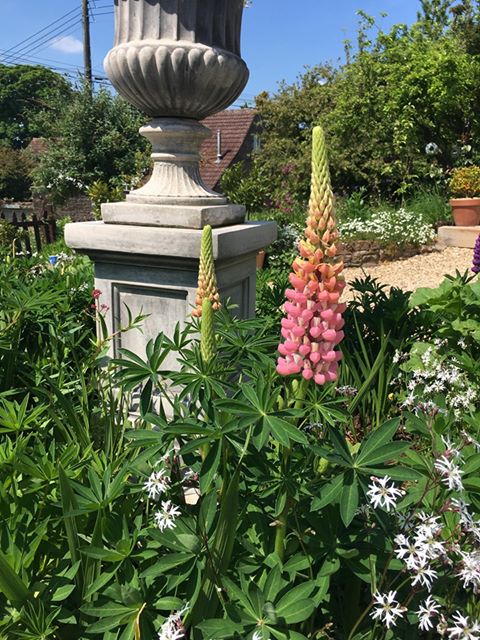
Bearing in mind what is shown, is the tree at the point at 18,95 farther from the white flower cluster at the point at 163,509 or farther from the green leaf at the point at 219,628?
the green leaf at the point at 219,628

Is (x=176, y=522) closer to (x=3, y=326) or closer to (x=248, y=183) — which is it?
(x=3, y=326)

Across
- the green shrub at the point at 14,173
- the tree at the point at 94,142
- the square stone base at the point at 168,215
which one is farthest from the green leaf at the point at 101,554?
the green shrub at the point at 14,173

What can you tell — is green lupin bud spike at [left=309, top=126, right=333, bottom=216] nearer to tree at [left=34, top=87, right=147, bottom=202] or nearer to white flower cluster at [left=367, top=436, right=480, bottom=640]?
white flower cluster at [left=367, top=436, right=480, bottom=640]

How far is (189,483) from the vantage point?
68.2 inches

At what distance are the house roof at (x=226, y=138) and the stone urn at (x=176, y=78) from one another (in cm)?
2044

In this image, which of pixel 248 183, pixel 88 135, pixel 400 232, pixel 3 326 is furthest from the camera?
pixel 88 135

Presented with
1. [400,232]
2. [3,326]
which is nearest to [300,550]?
[3,326]

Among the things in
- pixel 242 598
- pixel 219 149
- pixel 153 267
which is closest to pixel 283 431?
pixel 242 598

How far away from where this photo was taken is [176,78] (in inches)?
104

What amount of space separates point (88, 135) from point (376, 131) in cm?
971

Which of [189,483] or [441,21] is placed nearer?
[189,483]

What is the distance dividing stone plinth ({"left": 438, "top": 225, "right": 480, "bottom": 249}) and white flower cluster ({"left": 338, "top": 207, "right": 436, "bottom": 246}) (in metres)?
0.21

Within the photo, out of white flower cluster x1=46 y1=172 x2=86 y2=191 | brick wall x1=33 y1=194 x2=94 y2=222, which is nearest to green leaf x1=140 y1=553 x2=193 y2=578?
white flower cluster x1=46 y1=172 x2=86 y2=191

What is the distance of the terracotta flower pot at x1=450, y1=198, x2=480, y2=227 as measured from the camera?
10273mm
